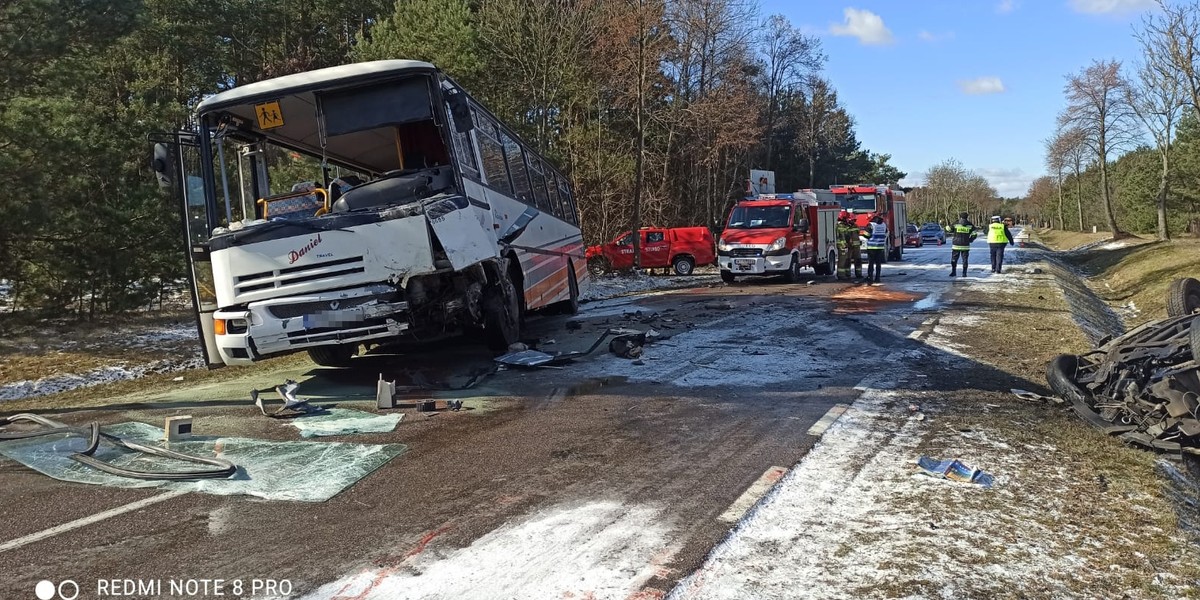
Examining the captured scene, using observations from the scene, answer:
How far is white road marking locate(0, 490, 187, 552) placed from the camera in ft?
12.1

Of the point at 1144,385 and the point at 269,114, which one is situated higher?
the point at 269,114

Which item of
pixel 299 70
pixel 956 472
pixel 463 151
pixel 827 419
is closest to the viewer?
pixel 956 472

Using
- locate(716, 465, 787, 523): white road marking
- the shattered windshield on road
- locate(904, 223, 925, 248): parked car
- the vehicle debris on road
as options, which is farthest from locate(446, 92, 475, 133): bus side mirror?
locate(904, 223, 925, 248): parked car

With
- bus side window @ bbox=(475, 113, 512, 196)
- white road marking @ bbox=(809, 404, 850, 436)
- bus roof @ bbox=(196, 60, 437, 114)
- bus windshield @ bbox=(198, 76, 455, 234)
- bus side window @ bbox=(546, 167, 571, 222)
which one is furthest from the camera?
bus side window @ bbox=(546, 167, 571, 222)

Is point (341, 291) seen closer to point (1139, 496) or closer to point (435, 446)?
point (435, 446)

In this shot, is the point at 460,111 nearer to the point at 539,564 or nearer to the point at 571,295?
the point at 539,564

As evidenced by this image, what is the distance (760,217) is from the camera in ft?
69.7

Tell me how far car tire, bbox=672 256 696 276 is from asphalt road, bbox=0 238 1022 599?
18.9 metres

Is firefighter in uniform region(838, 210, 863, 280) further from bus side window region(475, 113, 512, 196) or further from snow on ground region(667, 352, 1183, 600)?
snow on ground region(667, 352, 1183, 600)

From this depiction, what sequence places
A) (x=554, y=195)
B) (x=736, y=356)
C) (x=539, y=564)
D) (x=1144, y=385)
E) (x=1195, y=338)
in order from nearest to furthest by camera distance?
(x=539, y=564) → (x=1195, y=338) → (x=1144, y=385) → (x=736, y=356) → (x=554, y=195)

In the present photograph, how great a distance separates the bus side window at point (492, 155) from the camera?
29.9 ft

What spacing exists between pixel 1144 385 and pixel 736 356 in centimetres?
402

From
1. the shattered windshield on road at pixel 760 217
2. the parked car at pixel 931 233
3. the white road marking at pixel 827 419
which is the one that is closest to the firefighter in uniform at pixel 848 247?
the shattered windshield on road at pixel 760 217

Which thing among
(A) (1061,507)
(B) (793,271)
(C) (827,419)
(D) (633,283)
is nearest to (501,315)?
(C) (827,419)
